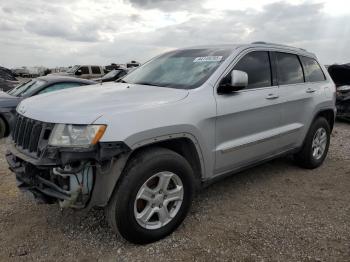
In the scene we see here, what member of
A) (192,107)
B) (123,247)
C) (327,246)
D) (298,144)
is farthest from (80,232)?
(298,144)

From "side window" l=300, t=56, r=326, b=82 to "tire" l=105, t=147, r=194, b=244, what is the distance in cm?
283

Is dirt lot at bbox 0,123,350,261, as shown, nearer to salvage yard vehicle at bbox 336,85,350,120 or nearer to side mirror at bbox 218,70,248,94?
side mirror at bbox 218,70,248,94

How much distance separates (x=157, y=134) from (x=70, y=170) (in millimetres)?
763

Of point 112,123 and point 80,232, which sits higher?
point 112,123

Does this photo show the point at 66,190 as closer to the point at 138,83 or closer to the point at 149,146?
the point at 149,146

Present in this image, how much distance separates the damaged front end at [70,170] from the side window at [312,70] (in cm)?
339

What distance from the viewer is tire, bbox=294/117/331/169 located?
206 inches

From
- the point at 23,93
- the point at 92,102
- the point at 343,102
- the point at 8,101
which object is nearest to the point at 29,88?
the point at 23,93

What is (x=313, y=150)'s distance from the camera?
5445 millimetres

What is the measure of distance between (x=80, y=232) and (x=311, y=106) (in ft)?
11.5

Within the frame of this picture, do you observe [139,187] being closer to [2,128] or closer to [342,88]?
[2,128]

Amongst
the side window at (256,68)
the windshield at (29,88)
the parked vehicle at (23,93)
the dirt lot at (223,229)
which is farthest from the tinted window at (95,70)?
the side window at (256,68)

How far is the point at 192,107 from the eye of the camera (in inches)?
134

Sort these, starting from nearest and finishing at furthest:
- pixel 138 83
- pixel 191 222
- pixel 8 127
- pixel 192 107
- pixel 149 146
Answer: pixel 149 146 → pixel 192 107 → pixel 191 222 → pixel 138 83 → pixel 8 127
